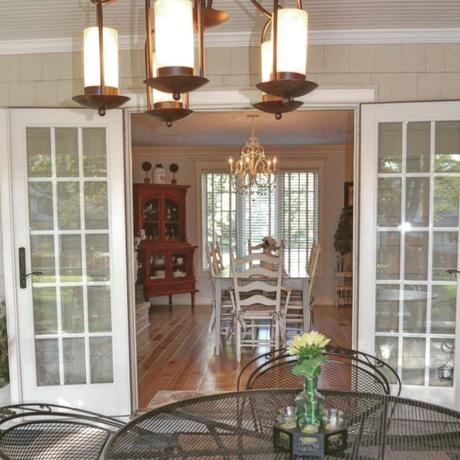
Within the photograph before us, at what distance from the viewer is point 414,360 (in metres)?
3.16

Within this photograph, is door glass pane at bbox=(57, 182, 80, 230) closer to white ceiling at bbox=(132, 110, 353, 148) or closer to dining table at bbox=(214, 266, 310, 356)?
white ceiling at bbox=(132, 110, 353, 148)

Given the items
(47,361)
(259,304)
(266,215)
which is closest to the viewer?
(47,361)

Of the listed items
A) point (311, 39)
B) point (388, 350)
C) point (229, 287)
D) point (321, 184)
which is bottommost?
point (388, 350)

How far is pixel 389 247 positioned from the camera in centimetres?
311

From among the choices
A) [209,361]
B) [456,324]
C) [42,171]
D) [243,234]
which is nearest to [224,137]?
[243,234]

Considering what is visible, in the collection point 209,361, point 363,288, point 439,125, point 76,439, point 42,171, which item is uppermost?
point 439,125

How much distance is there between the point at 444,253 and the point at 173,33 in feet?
8.00

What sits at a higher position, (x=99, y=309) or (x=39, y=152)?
(x=39, y=152)

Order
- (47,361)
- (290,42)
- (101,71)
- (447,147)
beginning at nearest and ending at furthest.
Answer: (290,42)
(101,71)
(447,147)
(47,361)

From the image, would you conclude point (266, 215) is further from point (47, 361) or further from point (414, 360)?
Answer: point (47, 361)

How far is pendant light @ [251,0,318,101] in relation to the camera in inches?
53.4

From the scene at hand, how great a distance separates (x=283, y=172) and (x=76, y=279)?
4.72m

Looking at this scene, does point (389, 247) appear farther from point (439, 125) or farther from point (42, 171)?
point (42, 171)

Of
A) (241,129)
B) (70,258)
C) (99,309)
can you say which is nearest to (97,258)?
(70,258)
